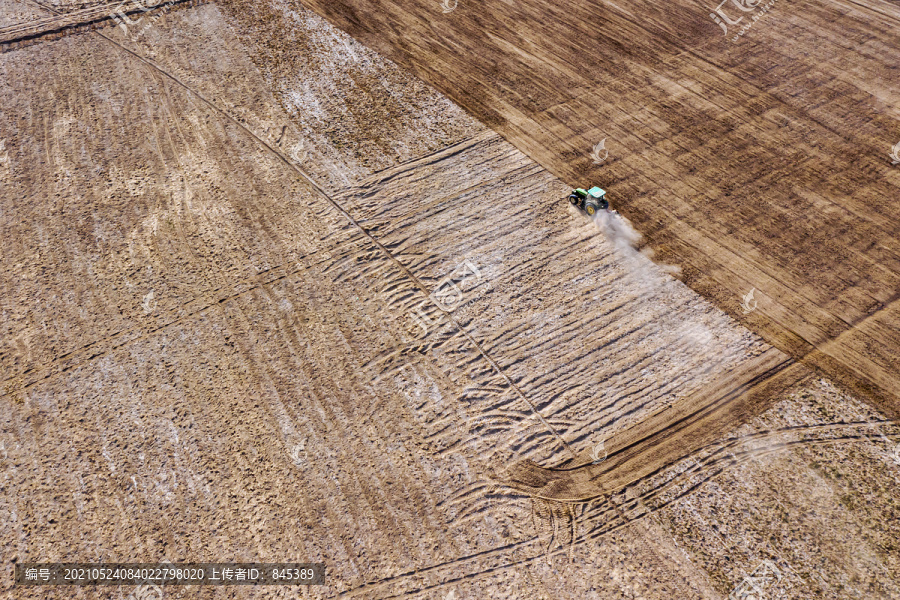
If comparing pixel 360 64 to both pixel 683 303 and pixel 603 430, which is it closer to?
pixel 683 303

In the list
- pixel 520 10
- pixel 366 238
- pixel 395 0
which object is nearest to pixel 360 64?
pixel 395 0

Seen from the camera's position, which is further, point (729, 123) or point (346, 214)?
point (729, 123)

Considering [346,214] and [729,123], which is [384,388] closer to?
[346,214]

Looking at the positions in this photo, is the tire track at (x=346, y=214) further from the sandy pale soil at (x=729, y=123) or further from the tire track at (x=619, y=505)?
the sandy pale soil at (x=729, y=123)

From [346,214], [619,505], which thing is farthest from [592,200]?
[619,505]

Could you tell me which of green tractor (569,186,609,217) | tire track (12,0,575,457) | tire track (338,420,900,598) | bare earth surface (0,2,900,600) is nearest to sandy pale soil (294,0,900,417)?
green tractor (569,186,609,217)

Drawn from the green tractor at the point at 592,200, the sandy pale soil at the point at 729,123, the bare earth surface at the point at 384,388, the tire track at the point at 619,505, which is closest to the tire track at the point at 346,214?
the bare earth surface at the point at 384,388
